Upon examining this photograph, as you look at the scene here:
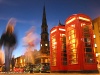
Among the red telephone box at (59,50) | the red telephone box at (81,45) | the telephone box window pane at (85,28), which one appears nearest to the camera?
the red telephone box at (81,45)

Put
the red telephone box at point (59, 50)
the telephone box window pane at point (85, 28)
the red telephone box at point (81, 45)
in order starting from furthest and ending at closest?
the red telephone box at point (59, 50) < the telephone box window pane at point (85, 28) < the red telephone box at point (81, 45)

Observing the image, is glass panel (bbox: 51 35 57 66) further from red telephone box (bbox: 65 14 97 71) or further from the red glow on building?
red telephone box (bbox: 65 14 97 71)

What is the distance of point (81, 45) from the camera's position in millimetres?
18188

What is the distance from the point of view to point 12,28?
23312 mm

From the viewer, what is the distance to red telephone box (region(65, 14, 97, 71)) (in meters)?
18.0

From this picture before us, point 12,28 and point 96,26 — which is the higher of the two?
point 96,26

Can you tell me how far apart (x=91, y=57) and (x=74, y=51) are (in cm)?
182

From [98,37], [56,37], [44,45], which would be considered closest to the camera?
[56,37]

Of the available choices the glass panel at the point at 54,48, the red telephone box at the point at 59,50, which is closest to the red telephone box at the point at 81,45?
the red telephone box at the point at 59,50

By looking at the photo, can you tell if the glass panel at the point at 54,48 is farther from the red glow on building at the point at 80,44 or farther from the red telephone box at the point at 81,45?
the red telephone box at the point at 81,45

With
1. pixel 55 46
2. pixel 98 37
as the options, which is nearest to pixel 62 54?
pixel 55 46

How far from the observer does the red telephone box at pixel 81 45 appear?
18.0 metres

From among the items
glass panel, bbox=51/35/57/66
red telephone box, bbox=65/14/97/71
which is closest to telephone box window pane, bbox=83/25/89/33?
red telephone box, bbox=65/14/97/71

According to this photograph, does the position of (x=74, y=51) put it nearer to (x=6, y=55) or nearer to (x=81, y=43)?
(x=81, y=43)
